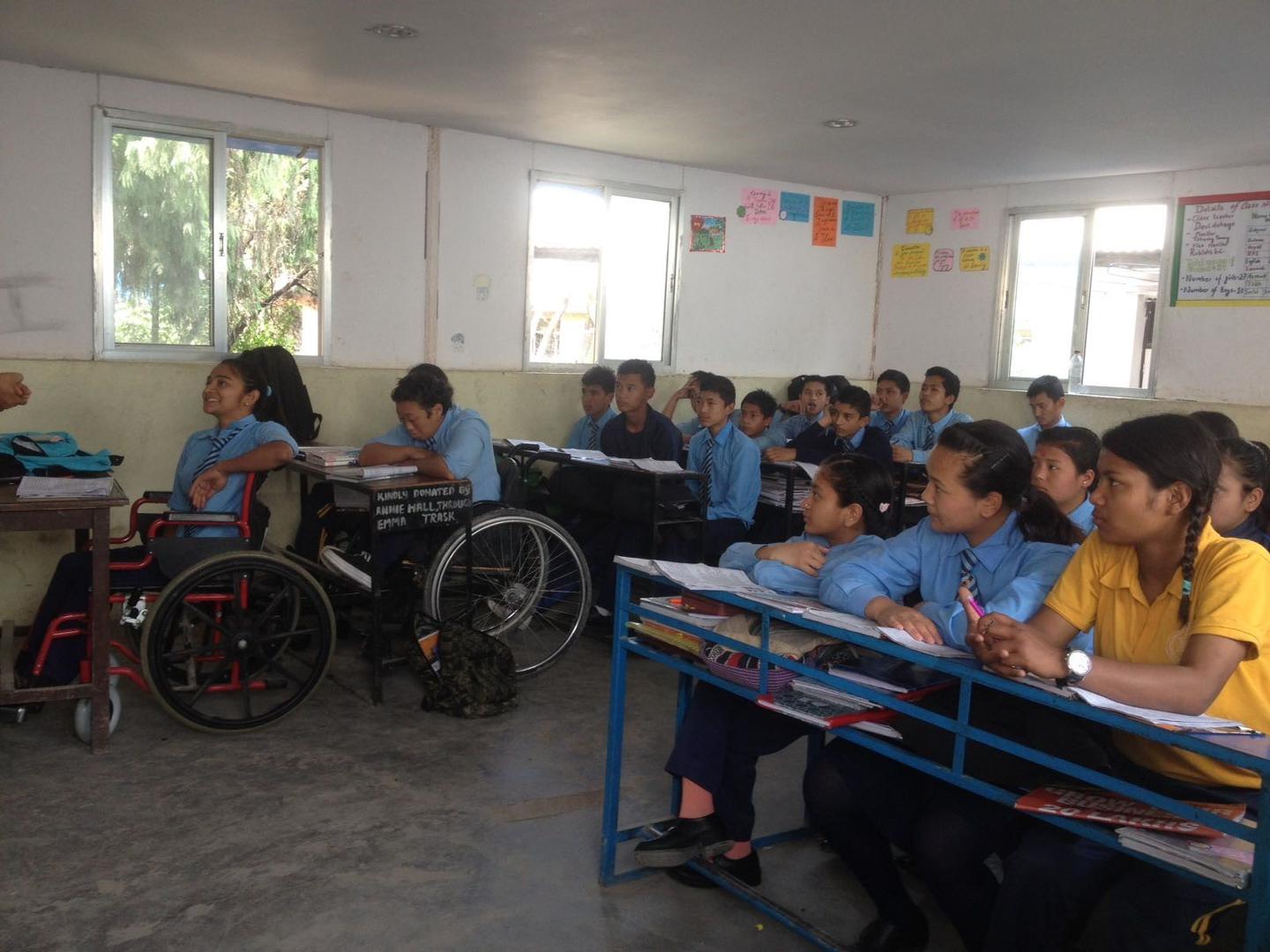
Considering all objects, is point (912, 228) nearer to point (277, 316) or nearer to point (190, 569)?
point (277, 316)

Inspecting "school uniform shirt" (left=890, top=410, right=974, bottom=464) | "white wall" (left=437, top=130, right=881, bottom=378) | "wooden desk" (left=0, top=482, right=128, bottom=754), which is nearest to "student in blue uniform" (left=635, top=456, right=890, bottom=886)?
"wooden desk" (left=0, top=482, right=128, bottom=754)

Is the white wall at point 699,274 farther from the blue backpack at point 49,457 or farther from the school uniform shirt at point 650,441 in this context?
the blue backpack at point 49,457

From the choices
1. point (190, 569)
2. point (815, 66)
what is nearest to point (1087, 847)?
point (190, 569)

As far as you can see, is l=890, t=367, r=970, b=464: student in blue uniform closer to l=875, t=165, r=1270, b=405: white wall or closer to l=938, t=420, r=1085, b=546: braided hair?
l=875, t=165, r=1270, b=405: white wall

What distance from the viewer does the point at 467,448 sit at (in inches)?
153

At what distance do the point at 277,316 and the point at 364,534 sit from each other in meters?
1.55

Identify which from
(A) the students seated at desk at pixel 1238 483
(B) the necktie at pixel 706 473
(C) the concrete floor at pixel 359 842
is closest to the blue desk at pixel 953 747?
(C) the concrete floor at pixel 359 842

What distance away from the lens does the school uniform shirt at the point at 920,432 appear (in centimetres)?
582

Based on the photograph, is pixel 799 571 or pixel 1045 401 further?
pixel 1045 401

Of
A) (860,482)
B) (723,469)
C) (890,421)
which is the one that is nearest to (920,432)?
(890,421)

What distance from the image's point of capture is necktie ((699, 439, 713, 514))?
4.37 metres

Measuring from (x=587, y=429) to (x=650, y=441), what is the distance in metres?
0.65

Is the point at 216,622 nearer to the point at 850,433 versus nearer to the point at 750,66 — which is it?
the point at 750,66

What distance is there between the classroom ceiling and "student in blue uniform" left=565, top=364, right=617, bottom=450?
121 cm
